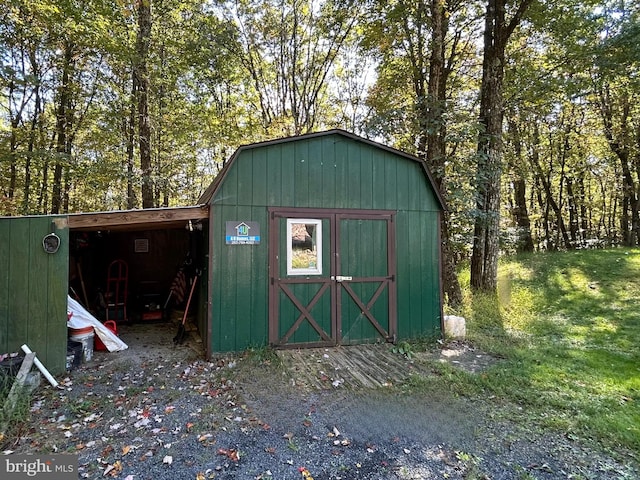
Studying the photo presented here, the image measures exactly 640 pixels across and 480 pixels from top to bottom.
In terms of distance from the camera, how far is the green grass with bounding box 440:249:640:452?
3252 millimetres

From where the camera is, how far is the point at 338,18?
34.5ft

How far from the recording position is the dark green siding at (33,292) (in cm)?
402

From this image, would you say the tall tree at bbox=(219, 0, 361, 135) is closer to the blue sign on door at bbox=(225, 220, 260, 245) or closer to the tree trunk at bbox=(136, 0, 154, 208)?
the tree trunk at bbox=(136, 0, 154, 208)

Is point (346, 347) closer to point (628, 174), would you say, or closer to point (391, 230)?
point (391, 230)

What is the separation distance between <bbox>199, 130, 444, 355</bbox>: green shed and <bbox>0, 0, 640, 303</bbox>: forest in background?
6.86 feet

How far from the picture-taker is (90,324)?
4777 millimetres

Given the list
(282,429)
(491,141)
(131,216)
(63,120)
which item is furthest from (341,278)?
(63,120)

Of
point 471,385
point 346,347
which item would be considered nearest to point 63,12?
point 346,347

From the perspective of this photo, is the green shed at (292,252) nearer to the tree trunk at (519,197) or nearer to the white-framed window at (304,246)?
the white-framed window at (304,246)

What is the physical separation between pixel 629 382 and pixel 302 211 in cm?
434

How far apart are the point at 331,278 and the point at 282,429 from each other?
7.90 feet

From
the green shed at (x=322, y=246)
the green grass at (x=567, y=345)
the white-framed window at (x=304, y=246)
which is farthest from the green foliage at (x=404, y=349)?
the white-framed window at (x=304, y=246)

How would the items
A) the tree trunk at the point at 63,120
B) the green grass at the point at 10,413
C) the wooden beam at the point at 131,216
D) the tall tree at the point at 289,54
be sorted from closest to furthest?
the green grass at the point at 10,413 < the wooden beam at the point at 131,216 < the tree trunk at the point at 63,120 < the tall tree at the point at 289,54

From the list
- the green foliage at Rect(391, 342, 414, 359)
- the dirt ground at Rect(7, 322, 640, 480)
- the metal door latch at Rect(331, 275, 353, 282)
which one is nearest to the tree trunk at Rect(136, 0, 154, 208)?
the dirt ground at Rect(7, 322, 640, 480)
